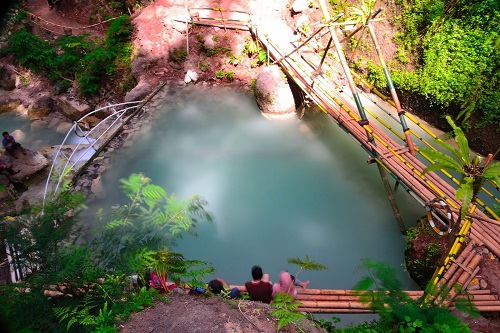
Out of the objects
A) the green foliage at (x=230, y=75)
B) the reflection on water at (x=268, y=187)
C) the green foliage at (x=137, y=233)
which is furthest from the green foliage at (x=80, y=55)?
the green foliage at (x=137, y=233)

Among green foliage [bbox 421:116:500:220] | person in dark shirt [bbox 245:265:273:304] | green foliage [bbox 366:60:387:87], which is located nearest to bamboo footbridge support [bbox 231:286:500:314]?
person in dark shirt [bbox 245:265:273:304]

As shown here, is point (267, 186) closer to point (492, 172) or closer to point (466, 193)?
point (466, 193)


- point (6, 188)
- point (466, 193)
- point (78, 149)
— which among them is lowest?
point (466, 193)

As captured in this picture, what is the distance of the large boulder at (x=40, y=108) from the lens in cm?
1151

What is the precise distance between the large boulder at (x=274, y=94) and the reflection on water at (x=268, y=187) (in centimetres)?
33

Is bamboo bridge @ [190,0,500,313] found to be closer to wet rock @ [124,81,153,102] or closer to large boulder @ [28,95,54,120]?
wet rock @ [124,81,153,102]

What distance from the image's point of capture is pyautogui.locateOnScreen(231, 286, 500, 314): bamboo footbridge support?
16.1 feet

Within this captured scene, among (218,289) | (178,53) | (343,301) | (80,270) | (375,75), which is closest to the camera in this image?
(80,270)

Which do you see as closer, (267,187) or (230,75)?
(267,187)

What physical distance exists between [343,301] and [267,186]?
3.38 metres

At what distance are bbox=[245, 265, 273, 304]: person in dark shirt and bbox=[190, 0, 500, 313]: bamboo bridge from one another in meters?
0.60

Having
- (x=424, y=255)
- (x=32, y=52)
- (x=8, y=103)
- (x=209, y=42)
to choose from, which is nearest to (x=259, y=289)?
(x=424, y=255)

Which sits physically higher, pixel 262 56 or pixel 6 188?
pixel 262 56

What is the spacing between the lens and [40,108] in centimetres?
1150
